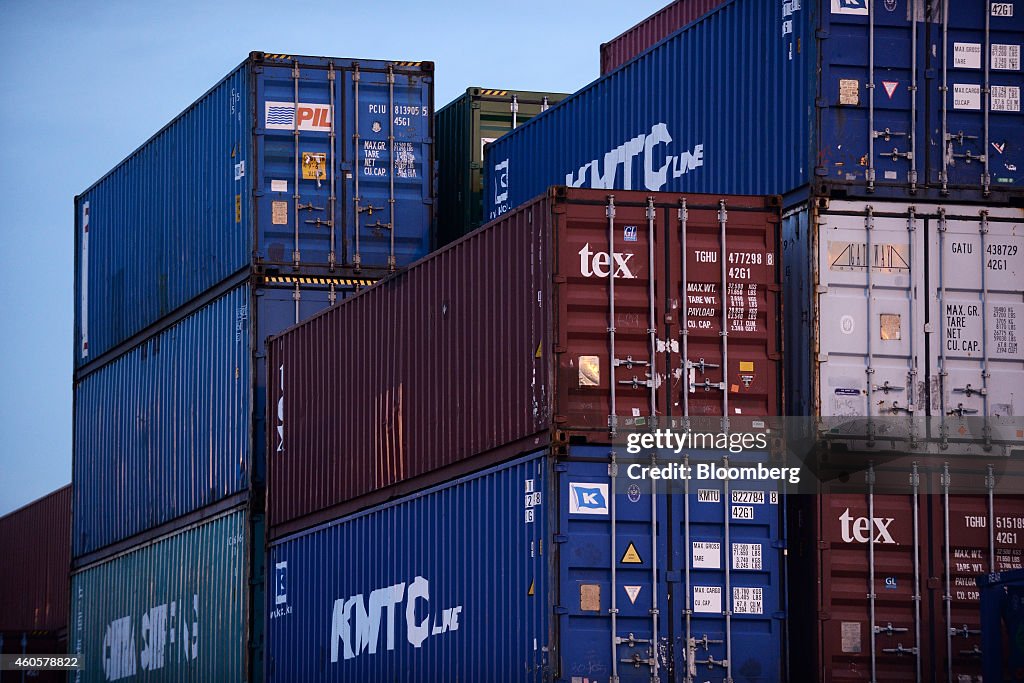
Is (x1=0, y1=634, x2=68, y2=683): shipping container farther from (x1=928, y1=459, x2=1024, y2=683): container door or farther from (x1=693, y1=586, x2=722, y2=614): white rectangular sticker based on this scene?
(x1=928, y1=459, x2=1024, y2=683): container door

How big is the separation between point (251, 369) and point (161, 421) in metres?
4.05

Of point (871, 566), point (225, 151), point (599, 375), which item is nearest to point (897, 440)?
point (871, 566)

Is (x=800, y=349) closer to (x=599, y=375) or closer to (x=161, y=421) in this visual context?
(x=599, y=375)

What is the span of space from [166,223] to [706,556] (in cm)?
1513

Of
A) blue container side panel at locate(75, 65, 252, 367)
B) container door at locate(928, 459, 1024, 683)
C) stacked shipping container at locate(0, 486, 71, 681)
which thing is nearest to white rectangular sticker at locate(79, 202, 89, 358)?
blue container side panel at locate(75, 65, 252, 367)

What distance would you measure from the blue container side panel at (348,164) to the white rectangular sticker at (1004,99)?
32.9 feet

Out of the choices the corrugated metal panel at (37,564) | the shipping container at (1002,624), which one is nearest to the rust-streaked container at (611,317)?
the shipping container at (1002,624)

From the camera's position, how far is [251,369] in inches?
1070

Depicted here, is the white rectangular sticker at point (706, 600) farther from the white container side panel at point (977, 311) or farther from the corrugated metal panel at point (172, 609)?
the corrugated metal panel at point (172, 609)

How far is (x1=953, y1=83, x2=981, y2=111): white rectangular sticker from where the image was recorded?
66.3 ft

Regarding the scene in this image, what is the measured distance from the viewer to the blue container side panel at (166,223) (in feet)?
92.3

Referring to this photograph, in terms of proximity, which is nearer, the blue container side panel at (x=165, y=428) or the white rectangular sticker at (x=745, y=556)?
the white rectangular sticker at (x=745, y=556)

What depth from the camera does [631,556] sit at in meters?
18.3

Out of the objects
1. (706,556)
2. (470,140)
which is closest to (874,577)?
(706,556)
